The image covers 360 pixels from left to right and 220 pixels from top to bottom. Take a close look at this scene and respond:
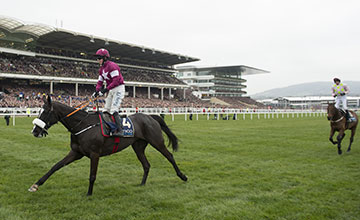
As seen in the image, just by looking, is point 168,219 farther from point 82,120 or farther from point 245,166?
point 245,166

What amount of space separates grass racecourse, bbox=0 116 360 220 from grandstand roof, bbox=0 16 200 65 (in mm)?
36642

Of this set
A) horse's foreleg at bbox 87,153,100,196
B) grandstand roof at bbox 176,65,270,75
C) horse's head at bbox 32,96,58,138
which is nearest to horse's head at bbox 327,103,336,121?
horse's foreleg at bbox 87,153,100,196

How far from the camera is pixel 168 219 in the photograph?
3957mm

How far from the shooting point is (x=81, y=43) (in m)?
47.7

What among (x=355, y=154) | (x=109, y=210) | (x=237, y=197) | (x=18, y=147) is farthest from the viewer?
(x=18, y=147)

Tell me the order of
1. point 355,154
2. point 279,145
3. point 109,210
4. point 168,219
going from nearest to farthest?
point 168,219
point 109,210
point 355,154
point 279,145

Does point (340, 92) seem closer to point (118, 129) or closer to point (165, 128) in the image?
point (165, 128)

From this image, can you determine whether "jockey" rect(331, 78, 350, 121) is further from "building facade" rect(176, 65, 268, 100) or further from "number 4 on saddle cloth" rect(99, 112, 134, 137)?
"building facade" rect(176, 65, 268, 100)

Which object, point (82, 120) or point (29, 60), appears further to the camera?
point (29, 60)

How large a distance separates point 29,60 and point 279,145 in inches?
1790

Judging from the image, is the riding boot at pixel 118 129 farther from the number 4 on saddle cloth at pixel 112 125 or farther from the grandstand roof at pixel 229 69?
the grandstand roof at pixel 229 69

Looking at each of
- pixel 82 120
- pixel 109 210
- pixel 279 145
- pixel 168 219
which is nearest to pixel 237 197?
pixel 168 219

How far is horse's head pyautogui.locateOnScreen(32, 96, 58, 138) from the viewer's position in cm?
497

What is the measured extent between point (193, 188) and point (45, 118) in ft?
9.87
